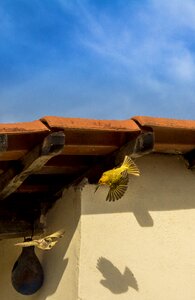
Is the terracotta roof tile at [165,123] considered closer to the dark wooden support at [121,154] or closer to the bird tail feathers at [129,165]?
the dark wooden support at [121,154]

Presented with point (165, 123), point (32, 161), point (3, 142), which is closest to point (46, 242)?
point (32, 161)

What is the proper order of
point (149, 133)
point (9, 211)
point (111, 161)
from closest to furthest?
point (149, 133) → point (111, 161) → point (9, 211)

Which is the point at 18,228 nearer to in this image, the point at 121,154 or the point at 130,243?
the point at 130,243

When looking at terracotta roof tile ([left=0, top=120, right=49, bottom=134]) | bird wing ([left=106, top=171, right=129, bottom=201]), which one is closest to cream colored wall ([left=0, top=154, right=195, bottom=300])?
bird wing ([left=106, top=171, right=129, bottom=201])

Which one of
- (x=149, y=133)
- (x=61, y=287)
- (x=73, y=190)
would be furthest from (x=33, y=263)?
(x=149, y=133)

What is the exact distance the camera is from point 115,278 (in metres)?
3.60

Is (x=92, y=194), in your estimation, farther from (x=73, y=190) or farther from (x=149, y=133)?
(x=149, y=133)

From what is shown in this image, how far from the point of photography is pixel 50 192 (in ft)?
13.5

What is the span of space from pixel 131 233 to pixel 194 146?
2.52 ft

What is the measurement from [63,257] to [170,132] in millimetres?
1121

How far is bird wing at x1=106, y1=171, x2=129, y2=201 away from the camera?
3.49 m

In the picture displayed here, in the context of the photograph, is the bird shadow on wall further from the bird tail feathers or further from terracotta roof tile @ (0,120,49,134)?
terracotta roof tile @ (0,120,49,134)

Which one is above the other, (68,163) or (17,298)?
(68,163)

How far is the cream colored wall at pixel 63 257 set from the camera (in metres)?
3.61
